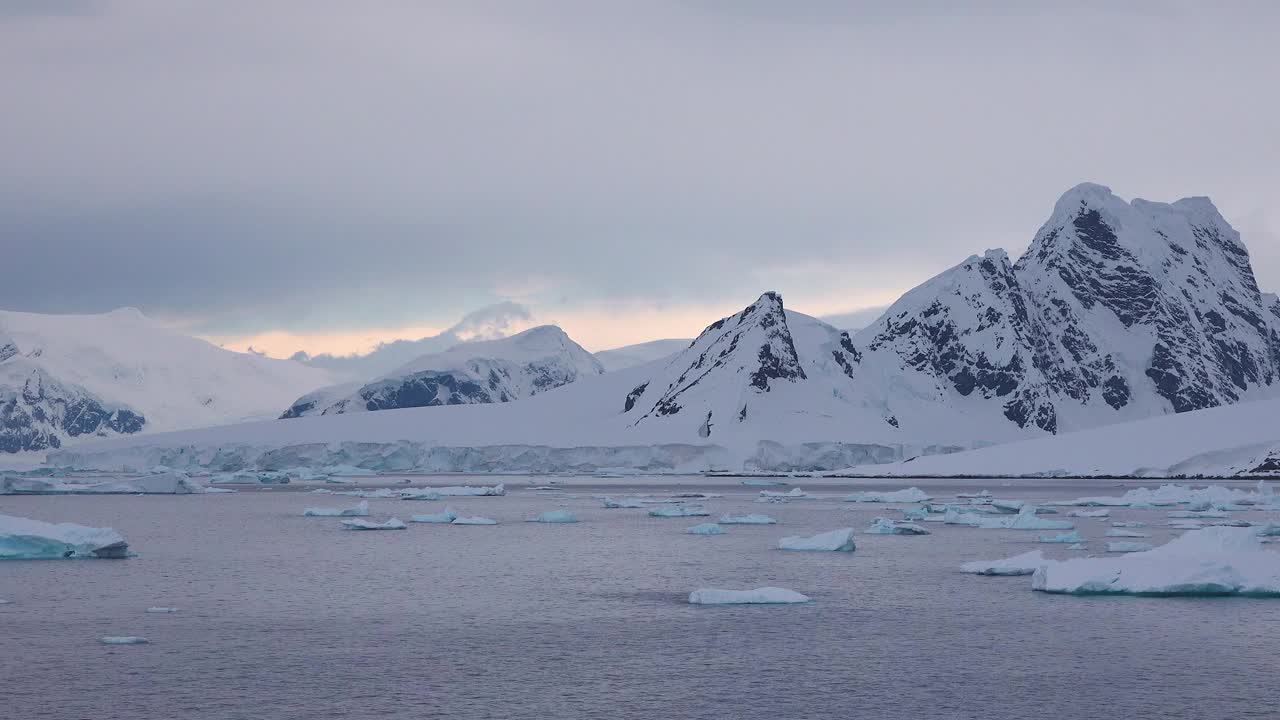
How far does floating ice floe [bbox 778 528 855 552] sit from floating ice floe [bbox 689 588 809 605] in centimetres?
884

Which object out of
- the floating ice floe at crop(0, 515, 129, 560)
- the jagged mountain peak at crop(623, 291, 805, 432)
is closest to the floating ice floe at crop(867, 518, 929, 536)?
the floating ice floe at crop(0, 515, 129, 560)

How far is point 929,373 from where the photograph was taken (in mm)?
170500

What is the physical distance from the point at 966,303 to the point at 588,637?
16504 centimetres

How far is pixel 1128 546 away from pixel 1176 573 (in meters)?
9.99

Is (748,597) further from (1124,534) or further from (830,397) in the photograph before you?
(830,397)

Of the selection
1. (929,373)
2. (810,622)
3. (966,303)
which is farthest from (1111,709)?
(966,303)

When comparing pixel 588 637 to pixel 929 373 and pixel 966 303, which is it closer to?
pixel 929 373

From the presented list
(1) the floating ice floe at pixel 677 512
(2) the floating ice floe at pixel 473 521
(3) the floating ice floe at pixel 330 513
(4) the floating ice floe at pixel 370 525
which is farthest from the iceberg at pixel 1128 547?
(3) the floating ice floe at pixel 330 513

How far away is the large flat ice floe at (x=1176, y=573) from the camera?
2633 centimetres

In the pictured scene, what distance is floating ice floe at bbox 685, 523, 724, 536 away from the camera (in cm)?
4109

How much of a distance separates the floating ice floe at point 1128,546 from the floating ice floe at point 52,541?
26364mm

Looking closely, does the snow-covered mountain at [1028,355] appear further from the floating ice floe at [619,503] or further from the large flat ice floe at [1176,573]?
the large flat ice floe at [1176,573]

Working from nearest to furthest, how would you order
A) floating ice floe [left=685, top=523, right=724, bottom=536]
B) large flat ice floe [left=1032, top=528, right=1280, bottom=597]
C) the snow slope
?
1. large flat ice floe [left=1032, top=528, right=1280, bottom=597]
2. floating ice floe [left=685, top=523, right=724, bottom=536]
3. the snow slope

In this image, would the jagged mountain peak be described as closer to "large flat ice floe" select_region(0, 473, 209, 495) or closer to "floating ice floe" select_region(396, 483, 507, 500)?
"floating ice floe" select_region(396, 483, 507, 500)
